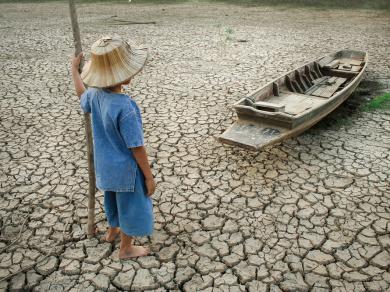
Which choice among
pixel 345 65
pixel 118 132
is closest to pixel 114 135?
pixel 118 132

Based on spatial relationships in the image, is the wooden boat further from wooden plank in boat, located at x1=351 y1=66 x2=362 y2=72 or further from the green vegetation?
the green vegetation

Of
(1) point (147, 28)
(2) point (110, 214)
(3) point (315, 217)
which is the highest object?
(1) point (147, 28)

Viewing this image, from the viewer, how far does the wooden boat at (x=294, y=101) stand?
4.42 metres

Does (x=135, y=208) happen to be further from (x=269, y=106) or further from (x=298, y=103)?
(x=298, y=103)

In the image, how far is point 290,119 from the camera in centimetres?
438

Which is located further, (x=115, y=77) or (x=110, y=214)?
(x=110, y=214)

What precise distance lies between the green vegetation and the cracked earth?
25cm

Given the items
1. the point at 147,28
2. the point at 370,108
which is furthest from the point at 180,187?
the point at 147,28

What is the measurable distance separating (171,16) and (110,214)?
13.2 metres

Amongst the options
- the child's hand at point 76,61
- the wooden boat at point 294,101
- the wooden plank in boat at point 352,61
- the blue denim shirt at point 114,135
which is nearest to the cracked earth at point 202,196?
the wooden boat at point 294,101

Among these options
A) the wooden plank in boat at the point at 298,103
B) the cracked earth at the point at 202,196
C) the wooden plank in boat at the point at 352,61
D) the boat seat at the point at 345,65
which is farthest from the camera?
the wooden plank in boat at the point at 352,61

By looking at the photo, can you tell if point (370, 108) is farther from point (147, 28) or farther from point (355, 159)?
→ point (147, 28)

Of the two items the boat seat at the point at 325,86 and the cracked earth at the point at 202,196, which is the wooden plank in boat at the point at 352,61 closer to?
the cracked earth at the point at 202,196

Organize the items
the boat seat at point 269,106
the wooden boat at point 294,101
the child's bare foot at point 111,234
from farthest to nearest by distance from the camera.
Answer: the boat seat at point 269,106, the wooden boat at point 294,101, the child's bare foot at point 111,234
